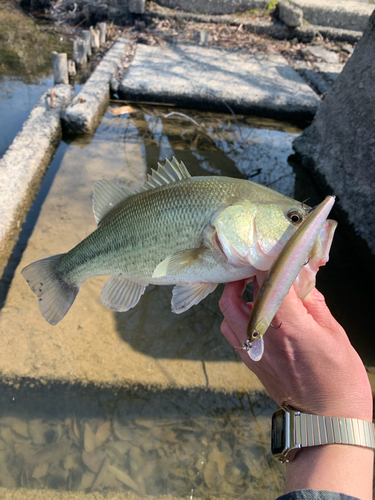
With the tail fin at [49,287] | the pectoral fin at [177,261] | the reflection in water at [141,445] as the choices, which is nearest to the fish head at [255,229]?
the pectoral fin at [177,261]

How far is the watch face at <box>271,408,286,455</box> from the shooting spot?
1.51m

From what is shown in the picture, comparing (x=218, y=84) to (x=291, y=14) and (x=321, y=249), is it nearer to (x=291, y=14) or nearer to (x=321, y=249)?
(x=291, y=14)

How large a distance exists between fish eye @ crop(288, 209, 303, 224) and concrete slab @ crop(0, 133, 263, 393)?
192cm

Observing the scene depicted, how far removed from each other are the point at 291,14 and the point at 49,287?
1222 cm

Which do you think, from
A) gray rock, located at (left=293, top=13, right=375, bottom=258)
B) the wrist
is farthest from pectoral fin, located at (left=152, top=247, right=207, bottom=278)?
gray rock, located at (left=293, top=13, right=375, bottom=258)

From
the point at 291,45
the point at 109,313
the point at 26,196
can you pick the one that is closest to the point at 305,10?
the point at 291,45

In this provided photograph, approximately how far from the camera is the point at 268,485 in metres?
2.42

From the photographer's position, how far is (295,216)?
150cm

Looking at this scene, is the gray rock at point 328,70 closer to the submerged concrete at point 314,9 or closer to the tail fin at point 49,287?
the submerged concrete at point 314,9

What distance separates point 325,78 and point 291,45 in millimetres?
3071

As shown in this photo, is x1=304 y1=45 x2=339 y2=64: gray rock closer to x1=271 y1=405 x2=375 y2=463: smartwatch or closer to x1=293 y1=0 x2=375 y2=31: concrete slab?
x1=293 y1=0 x2=375 y2=31: concrete slab

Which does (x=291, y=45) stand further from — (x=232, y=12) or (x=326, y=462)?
(x=326, y=462)

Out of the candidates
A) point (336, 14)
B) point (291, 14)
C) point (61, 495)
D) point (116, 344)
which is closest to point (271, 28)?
point (291, 14)

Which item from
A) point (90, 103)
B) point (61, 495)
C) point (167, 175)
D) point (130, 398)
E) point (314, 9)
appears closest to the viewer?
point (167, 175)
